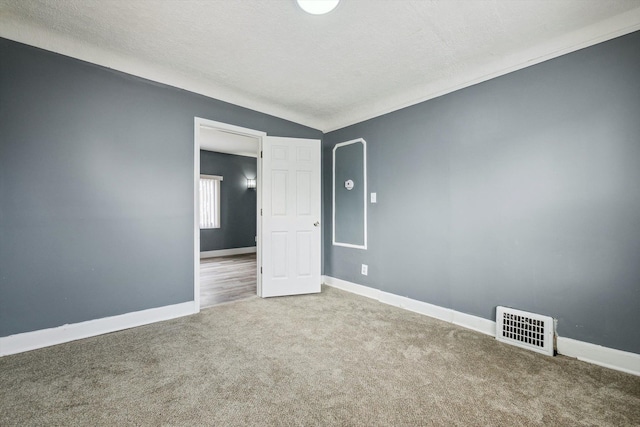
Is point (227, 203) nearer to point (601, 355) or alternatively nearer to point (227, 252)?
point (227, 252)

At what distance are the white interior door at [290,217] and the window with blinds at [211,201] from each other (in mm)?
3936

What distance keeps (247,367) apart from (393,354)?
43.7 inches

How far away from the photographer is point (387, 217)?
3.48m

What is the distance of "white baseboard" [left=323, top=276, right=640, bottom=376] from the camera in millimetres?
1938

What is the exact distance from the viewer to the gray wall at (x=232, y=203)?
22.9 ft

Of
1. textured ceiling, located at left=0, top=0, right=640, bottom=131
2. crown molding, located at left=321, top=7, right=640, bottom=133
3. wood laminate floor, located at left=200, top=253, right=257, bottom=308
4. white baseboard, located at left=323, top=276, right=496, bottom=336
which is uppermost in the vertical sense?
textured ceiling, located at left=0, top=0, right=640, bottom=131

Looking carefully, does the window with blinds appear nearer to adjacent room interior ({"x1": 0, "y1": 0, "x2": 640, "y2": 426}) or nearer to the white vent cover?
adjacent room interior ({"x1": 0, "y1": 0, "x2": 640, "y2": 426})

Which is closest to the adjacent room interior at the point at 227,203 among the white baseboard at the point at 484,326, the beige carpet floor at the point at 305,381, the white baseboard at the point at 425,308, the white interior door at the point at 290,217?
the white interior door at the point at 290,217

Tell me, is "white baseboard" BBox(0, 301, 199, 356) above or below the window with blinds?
below

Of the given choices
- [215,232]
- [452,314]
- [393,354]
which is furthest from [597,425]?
[215,232]

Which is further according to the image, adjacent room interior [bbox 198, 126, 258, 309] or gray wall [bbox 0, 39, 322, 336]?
adjacent room interior [bbox 198, 126, 258, 309]

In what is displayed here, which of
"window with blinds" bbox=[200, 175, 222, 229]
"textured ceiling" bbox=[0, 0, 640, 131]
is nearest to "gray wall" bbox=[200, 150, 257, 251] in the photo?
"window with blinds" bbox=[200, 175, 222, 229]

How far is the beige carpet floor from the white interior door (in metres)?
1.07

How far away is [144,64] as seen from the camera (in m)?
2.66
